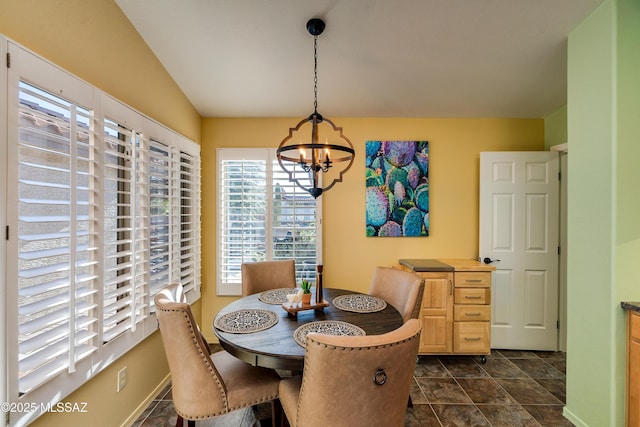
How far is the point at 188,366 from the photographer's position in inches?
56.6

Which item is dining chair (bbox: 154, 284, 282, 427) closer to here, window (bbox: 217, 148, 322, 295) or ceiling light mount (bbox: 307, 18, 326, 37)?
window (bbox: 217, 148, 322, 295)

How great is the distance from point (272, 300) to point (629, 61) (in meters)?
2.70

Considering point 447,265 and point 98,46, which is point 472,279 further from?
point 98,46

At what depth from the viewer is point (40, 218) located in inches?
49.4

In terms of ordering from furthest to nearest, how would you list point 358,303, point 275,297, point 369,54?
point 369,54 → point 275,297 → point 358,303

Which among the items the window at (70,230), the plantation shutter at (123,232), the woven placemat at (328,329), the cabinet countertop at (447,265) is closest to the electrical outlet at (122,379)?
the window at (70,230)

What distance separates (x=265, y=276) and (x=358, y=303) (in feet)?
3.28

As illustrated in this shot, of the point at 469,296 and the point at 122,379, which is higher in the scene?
the point at 469,296

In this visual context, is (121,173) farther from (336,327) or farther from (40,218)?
(336,327)

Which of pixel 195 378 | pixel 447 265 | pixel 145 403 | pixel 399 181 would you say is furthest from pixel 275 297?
pixel 399 181

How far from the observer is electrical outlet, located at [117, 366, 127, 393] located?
1.81 metres

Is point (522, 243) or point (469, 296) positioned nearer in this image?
point (469, 296)

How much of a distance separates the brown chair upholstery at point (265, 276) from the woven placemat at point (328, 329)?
105cm

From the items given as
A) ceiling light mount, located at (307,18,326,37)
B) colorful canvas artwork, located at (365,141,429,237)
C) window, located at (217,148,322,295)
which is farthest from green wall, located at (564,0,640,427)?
window, located at (217,148,322,295)
